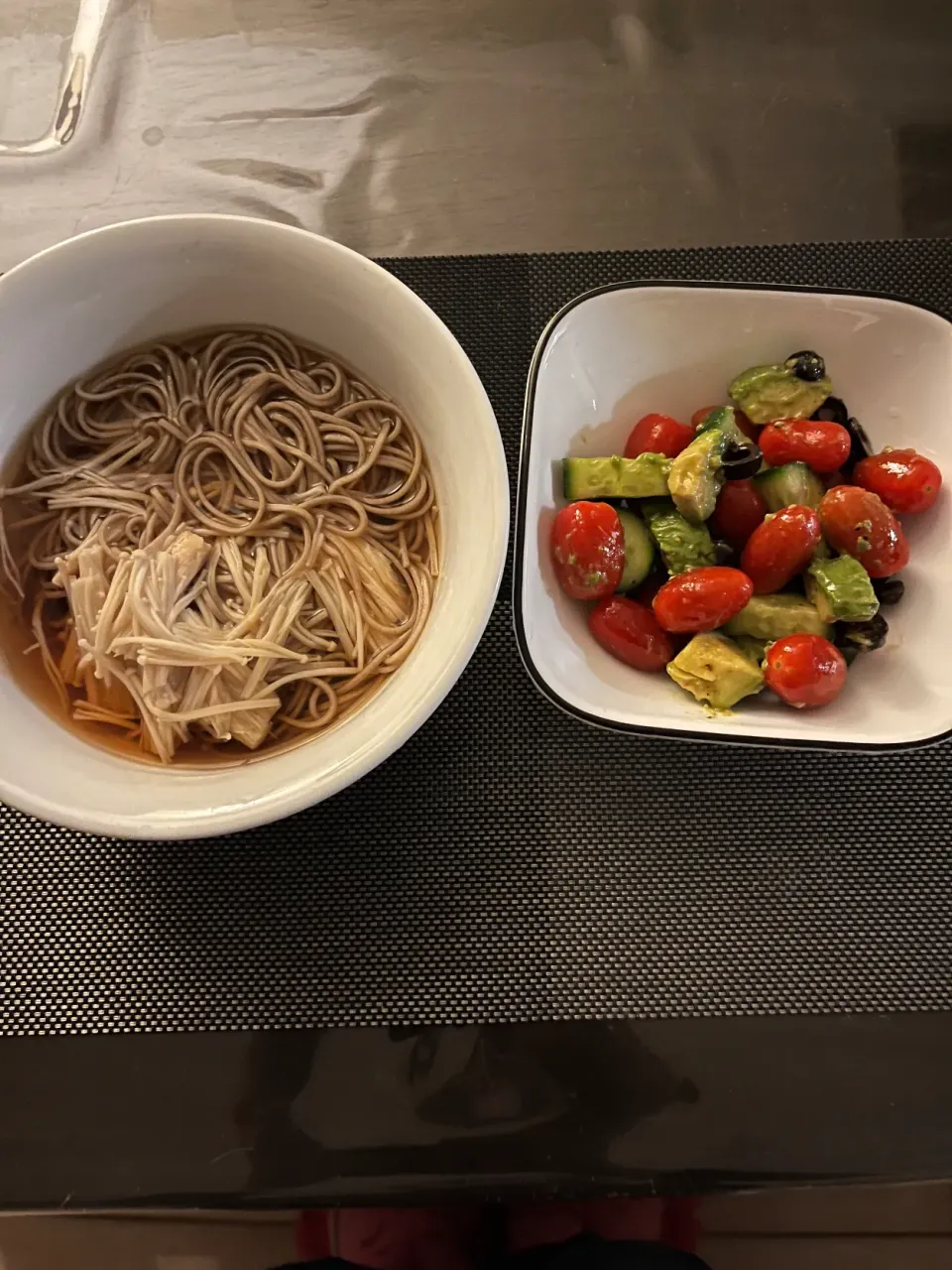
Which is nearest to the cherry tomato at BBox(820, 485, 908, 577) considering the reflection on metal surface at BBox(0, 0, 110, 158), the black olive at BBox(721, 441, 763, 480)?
the black olive at BBox(721, 441, 763, 480)

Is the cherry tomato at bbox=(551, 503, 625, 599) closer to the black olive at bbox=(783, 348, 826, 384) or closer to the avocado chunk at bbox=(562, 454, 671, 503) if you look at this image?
the avocado chunk at bbox=(562, 454, 671, 503)

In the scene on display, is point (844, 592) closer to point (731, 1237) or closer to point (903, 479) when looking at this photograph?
point (903, 479)

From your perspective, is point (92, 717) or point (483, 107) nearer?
point (92, 717)

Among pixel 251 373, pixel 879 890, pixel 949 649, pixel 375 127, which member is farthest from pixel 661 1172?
pixel 375 127

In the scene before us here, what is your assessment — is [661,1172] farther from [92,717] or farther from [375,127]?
[375,127]

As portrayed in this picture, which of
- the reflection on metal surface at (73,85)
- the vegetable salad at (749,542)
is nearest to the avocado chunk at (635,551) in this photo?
the vegetable salad at (749,542)

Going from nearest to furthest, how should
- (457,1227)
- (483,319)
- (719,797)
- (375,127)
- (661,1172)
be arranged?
(661,1172) < (719,797) < (483,319) < (375,127) < (457,1227)

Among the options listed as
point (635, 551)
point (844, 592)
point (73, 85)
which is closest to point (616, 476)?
point (635, 551)
